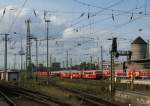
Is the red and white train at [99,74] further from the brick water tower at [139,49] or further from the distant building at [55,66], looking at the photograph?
the distant building at [55,66]

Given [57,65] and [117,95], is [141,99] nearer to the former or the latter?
[117,95]

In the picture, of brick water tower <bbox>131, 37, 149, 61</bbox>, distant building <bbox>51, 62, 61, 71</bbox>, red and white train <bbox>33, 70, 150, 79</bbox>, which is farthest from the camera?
distant building <bbox>51, 62, 61, 71</bbox>

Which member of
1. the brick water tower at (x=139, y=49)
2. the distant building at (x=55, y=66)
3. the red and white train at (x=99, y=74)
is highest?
the brick water tower at (x=139, y=49)

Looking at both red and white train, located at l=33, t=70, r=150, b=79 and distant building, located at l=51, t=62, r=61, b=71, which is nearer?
red and white train, located at l=33, t=70, r=150, b=79

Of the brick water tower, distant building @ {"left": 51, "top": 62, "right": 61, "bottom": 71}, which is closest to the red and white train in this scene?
the brick water tower

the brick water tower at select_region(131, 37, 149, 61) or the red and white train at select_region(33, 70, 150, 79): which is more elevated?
the brick water tower at select_region(131, 37, 149, 61)

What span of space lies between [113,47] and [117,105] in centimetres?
686

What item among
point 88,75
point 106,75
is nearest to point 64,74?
point 88,75

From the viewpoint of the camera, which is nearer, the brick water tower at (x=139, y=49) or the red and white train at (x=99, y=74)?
the red and white train at (x=99, y=74)

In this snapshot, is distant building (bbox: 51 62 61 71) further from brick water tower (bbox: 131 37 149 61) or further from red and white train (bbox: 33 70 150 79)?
brick water tower (bbox: 131 37 149 61)

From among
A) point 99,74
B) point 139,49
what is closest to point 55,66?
point 139,49

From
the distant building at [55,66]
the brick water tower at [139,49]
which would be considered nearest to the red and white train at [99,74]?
the brick water tower at [139,49]

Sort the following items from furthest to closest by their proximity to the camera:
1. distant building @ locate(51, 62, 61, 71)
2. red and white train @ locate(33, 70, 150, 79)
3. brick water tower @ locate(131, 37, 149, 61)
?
distant building @ locate(51, 62, 61, 71)
brick water tower @ locate(131, 37, 149, 61)
red and white train @ locate(33, 70, 150, 79)

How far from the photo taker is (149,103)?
23.9 m
